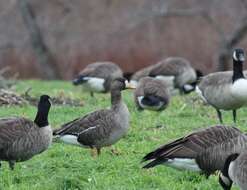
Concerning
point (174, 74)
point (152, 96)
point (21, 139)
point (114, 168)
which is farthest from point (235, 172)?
point (174, 74)

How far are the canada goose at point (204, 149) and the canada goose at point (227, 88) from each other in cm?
365

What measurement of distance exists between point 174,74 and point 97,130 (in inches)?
333

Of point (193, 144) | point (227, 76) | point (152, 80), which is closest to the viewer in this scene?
point (193, 144)

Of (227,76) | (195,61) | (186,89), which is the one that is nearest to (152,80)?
(227,76)

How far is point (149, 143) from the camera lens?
9.91 metres

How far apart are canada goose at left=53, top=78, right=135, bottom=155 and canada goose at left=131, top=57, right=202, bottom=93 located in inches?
307

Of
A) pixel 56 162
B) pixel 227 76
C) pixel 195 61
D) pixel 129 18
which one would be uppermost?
pixel 129 18

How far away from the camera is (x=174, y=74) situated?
1739 centimetres

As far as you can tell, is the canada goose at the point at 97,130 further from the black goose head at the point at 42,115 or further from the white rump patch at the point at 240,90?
the white rump patch at the point at 240,90

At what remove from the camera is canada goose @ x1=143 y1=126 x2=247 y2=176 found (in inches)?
302

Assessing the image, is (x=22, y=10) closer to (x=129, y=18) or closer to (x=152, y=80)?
(x=129, y=18)

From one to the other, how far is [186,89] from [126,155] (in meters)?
8.06

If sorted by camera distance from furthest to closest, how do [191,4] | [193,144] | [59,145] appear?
[191,4] < [59,145] < [193,144]

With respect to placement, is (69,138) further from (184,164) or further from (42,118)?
(184,164)
